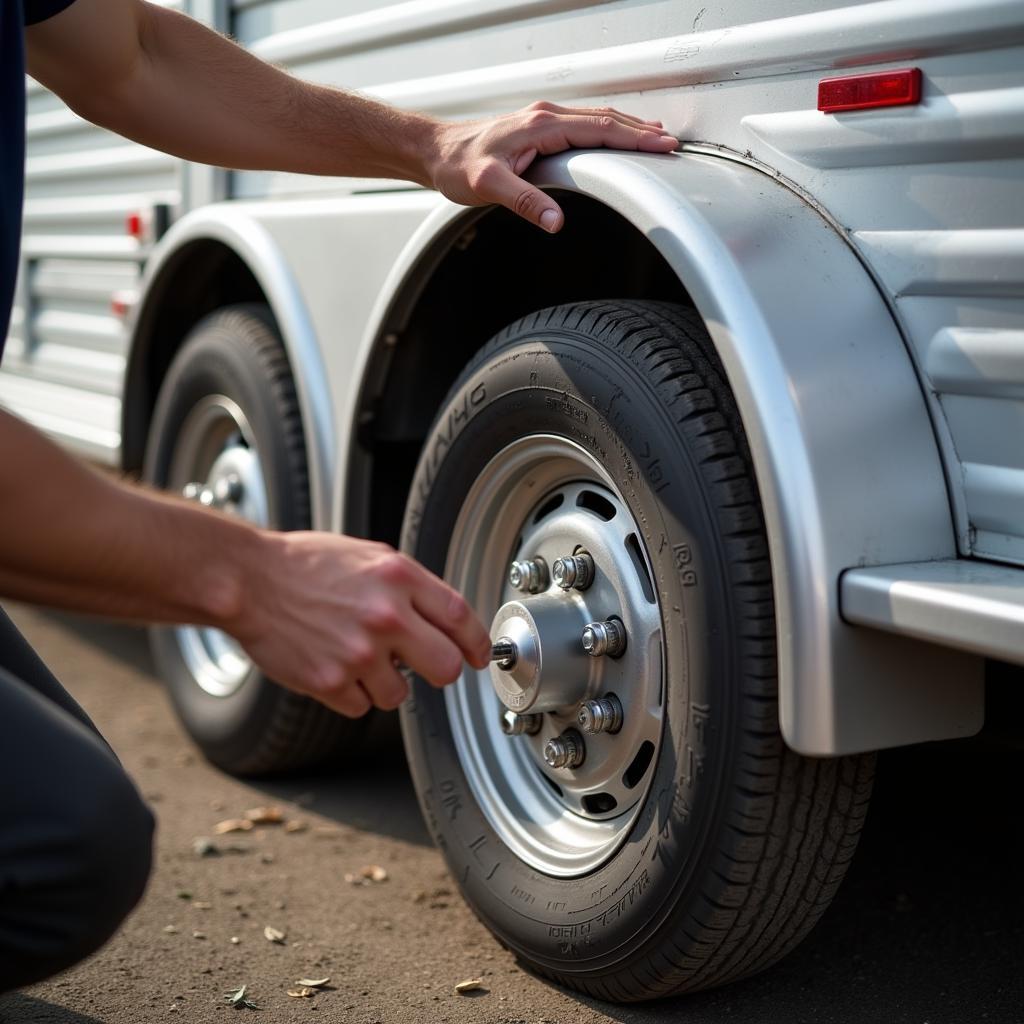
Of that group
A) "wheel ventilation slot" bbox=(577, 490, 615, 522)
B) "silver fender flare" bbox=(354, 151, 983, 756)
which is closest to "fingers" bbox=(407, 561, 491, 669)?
"silver fender flare" bbox=(354, 151, 983, 756)

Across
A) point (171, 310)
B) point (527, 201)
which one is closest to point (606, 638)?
point (527, 201)

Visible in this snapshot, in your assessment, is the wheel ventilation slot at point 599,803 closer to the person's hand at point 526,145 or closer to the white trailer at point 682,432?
the white trailer at point 682,432

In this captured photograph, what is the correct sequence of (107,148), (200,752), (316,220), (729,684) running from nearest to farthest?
1. (729,684)
2. (316,220)
3. (200,752)
4. (107,148)

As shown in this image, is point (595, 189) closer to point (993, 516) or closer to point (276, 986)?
point (993, 516)

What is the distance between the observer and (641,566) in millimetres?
2092

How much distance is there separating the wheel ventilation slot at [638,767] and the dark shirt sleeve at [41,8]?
139cm

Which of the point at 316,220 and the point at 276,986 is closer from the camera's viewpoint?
the point at 276,986

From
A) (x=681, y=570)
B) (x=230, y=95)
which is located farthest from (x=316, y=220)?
(x=681, y=570)

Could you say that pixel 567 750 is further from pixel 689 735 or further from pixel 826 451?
pixel 826 451

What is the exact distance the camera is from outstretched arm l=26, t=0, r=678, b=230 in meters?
2.11

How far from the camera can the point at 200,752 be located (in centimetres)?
343

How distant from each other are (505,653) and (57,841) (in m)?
0.87

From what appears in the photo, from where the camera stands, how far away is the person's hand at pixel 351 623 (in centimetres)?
125

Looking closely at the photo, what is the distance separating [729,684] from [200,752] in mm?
1947
